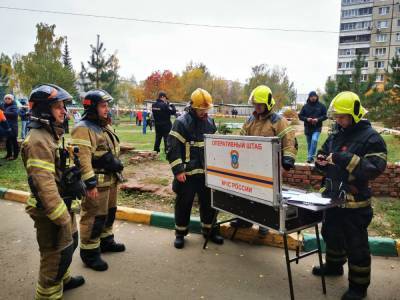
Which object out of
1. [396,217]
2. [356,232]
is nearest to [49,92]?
[356,232]

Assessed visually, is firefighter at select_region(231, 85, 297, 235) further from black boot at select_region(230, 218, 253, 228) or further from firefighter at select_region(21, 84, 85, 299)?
firefighter at select_region(21, 84, 85, 299)

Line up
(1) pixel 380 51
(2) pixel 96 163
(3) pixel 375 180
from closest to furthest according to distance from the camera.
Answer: (2) pixel 96 163
(3) pixel 375 180
(1) pixel 380 51

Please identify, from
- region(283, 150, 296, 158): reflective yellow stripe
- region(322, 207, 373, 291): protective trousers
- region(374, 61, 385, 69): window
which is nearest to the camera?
region(322, 207, 373, 291): protective trousers

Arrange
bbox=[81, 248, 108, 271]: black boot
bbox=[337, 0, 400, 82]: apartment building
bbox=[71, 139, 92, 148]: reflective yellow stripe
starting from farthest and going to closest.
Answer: bbox=[337, 0, 400, 82]: apartment building → bbox=[81, 248, 108, 271]: black boot → bbox=[71, 139, 92, 148]: reflective yellow stripe

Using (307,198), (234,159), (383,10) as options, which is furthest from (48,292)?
(383,10)

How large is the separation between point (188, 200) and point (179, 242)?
56 cm

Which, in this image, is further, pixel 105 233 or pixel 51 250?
pixel 105 233

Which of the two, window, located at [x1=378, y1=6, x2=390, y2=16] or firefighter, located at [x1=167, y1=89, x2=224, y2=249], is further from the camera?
window, located at [x1=378, y1=6, x2=390, y2=16]

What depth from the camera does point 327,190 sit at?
10.7 feet

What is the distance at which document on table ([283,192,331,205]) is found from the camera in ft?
9.51

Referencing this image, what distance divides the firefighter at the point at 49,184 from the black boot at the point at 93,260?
64 centimetres

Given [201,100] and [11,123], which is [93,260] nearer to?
[201,100]

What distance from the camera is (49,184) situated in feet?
8.48

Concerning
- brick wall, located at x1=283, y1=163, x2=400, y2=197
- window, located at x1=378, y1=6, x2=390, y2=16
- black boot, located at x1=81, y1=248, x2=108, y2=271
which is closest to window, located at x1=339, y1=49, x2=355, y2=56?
window, located at x1=378, y1=6, x2=390, y2=16
